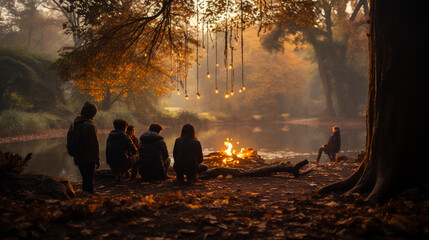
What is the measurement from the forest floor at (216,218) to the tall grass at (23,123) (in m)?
20.6

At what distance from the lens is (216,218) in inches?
161

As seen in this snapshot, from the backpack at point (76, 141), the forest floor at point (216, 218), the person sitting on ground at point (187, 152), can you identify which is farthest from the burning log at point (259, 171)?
the backpack at point (76, 141)

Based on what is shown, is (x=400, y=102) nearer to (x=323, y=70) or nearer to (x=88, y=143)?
(x=88, y=143)

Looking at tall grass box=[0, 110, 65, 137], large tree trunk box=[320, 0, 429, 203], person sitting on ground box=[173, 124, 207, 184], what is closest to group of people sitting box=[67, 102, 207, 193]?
person sitting on ground box=[173, 124, 207, 184]

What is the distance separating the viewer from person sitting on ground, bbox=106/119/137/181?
24.3ft

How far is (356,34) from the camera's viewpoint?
33750mm

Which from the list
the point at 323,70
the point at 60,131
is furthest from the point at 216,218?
the point at 323,70

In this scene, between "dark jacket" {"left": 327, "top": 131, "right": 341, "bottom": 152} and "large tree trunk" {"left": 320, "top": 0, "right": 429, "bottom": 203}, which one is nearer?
"large tree trunk" {"left": 320, "top": 0, "right": 429, "bottom": 203}

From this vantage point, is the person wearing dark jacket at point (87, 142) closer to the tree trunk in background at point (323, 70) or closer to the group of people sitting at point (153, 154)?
the group of people sitting at point (153, 154)

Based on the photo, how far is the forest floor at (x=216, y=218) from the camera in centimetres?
340

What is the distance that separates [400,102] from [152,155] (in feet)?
17.4

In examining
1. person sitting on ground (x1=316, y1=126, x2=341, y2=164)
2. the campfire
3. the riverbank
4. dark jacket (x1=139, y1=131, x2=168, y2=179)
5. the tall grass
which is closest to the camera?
dark jacket (x1=139, y1=131, x2=168, y2=179)

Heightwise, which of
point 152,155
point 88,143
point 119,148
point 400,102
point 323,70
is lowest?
point 152,155

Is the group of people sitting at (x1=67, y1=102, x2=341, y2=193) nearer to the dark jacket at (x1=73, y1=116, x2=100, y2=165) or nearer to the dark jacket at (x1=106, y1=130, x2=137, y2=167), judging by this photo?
the dark jacket at (x1=106, y1=130, x2=137, y2=167)
